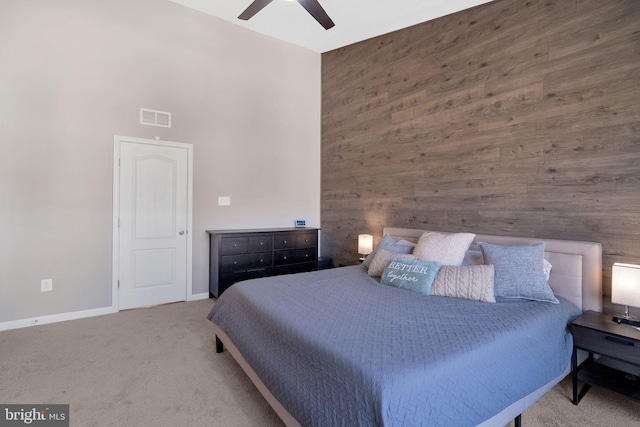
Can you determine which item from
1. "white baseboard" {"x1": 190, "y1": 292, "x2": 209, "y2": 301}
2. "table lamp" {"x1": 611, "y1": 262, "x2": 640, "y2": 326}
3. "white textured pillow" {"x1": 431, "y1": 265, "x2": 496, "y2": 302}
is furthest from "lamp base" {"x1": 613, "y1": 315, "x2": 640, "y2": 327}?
"white baseboard" {"x1": 190, "y1": 292, "x2": 209, "y2": 301}

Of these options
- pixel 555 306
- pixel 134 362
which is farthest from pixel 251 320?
pixel 555 306

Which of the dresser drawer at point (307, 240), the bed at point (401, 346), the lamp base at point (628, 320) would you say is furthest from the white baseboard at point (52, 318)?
the lamp base at point (628, 320)

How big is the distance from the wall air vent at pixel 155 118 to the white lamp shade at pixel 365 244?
2847mm

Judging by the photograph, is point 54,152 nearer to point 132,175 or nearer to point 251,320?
point 132,175

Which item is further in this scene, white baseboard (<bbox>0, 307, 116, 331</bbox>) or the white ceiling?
the white ceiling

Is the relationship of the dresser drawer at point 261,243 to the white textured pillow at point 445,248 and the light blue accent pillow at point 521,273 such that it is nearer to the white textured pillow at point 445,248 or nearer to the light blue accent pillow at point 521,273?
the white textured pillow at point 445,248

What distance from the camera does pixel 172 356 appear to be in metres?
2.53

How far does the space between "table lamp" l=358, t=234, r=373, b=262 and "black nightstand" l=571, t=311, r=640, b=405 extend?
221cm

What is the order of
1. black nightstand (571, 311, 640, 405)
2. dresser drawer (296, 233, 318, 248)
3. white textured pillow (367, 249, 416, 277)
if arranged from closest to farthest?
black nightstand (571, 311, 640, 405) < white textured pillow (367, 249, 416, 277) < dresser drawer (296, 233, 318, 248)

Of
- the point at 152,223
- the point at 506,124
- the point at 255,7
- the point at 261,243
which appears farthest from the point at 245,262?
the point at 506,124

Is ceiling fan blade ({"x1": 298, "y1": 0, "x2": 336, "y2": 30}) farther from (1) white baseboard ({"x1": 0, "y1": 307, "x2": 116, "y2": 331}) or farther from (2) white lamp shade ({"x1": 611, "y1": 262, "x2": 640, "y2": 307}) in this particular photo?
(1) white baseboard ({"x1": 0, "y1": 307, "x2": 116, "y2": 331})

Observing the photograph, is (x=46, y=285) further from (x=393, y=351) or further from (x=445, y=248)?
(x=445, y=248)

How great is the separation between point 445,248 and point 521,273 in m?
0.60

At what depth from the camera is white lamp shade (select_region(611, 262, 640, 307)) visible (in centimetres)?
192
